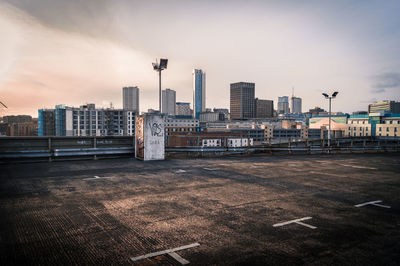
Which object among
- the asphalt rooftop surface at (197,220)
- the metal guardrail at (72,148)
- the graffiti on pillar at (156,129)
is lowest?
the asphalt rooftop surface at (197,220)

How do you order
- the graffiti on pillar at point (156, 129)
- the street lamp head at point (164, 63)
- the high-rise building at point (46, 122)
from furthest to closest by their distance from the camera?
the high-rise building at point (46, 122) < the street lamp head at point (164, 63) < the graffiti on pillar at point (156, 129)

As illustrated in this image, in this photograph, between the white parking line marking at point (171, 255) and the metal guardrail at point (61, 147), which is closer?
the white parking line marking at point (171, 255)

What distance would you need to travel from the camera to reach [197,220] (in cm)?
623

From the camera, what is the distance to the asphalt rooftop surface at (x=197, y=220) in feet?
14.8

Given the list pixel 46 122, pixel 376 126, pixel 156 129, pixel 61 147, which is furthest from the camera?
pixel 46 122

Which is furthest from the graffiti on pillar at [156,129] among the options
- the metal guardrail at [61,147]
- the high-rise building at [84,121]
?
the high-rise building at [84,121]

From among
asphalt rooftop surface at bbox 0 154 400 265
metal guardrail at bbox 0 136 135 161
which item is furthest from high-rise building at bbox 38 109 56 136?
asphalt rooftop surface at bbox 0 154 400 265

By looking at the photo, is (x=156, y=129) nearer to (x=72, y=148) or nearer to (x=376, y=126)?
(x=72, y=148)

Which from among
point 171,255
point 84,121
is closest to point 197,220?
point 171,255

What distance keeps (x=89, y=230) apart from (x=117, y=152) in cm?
1266

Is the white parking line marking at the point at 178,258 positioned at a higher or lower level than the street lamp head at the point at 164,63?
lower

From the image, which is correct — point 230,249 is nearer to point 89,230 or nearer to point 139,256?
point 139,256

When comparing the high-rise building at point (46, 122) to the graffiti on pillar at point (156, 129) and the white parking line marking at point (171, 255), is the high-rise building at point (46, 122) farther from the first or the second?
the white parking line marking at point (171, 255)

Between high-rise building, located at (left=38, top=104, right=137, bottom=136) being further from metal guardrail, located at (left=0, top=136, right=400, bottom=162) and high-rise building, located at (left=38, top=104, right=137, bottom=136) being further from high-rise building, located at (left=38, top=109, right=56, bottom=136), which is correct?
metal guardrail, located at (left=0, top=136, right=400, bottom=162)
